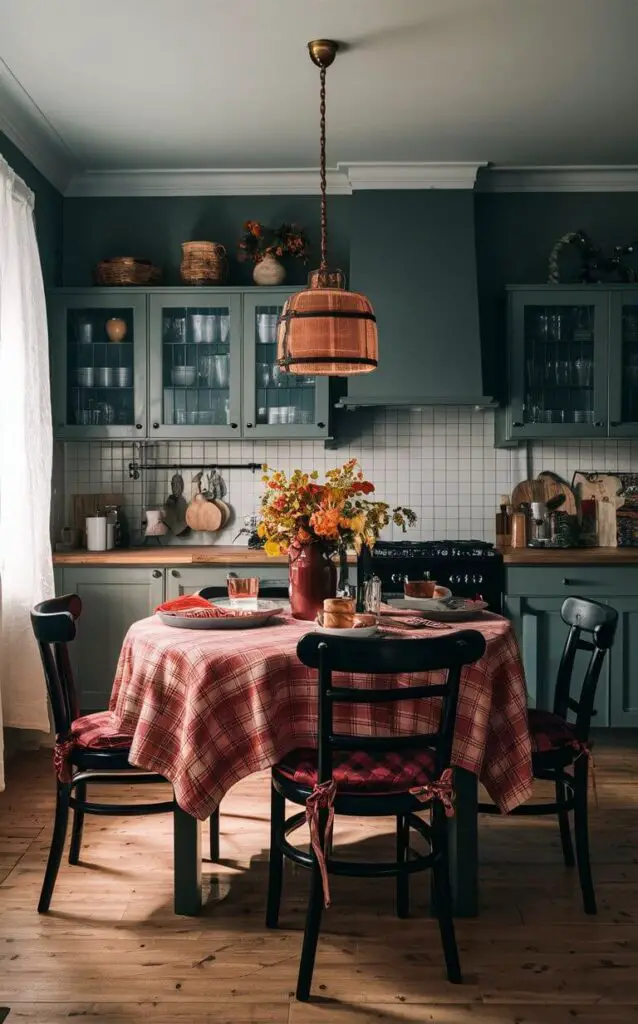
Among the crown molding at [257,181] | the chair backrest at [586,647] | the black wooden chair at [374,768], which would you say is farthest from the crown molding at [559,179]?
the black wooden chair at [374,768]

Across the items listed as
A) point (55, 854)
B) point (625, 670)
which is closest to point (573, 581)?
point (625, 670)

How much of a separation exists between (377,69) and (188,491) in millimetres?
2379

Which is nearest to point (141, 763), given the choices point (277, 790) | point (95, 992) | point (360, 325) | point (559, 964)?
point (277, 790)

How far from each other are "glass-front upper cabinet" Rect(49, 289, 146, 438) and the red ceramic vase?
2120 millimetres

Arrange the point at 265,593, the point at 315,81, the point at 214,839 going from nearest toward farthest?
the point at 214,839 < the point at 265,593 < the point at 315,81

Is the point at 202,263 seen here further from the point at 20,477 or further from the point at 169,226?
the point at 20,477

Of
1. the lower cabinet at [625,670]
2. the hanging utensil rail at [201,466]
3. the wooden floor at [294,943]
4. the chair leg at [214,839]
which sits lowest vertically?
the wooden floor at [294,943]

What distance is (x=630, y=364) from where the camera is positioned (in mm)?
4715

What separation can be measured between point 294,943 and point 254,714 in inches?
25.4

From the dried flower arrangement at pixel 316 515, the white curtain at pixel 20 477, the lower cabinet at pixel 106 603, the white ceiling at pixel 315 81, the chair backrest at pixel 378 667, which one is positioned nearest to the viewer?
the chair backrest at pixel 378 667

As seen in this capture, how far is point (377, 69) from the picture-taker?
368 cm

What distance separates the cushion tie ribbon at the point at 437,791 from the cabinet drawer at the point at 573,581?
223 cm

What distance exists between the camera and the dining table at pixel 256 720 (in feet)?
7.96

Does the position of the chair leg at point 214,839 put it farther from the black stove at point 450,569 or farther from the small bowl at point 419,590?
the black stove at point 450,569
